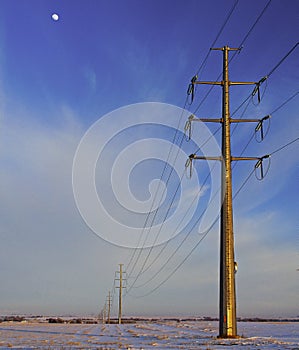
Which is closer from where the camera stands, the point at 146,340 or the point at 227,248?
the point at 227,248

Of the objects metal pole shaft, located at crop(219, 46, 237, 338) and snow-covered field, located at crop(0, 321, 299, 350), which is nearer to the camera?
snow-covered field, located at crop(0, 321, 299, 350)

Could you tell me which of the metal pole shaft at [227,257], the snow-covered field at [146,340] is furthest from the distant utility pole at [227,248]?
the snow-covered field at [146,340]

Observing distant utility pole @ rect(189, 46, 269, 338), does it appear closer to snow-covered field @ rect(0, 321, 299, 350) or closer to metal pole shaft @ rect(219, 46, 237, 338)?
metal pole shaft @ rect(219, 46, 237, 338)

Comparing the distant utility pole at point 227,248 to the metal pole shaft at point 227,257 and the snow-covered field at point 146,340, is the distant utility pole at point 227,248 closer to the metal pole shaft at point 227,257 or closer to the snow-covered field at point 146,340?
the metal pole shaft at point 227,257

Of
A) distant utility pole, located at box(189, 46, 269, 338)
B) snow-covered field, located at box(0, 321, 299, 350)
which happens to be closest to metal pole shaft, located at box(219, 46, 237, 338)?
distant utility pole, located at box(189, 46, 269, 338)

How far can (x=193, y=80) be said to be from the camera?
91.7 ft

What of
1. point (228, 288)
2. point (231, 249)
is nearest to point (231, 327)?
point (228, 288)

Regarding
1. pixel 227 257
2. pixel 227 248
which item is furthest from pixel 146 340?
pixel 227 248

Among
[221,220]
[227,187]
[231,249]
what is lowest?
[231,249]

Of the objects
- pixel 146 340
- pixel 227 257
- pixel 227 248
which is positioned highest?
pixel 227 248

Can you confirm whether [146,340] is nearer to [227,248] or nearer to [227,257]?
[227,257]

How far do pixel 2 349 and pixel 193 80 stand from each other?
18.4 m

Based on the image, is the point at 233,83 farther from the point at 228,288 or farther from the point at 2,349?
the point at 2,349

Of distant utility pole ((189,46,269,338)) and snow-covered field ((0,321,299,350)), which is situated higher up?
distant utility pole ((189,46,269,338))
